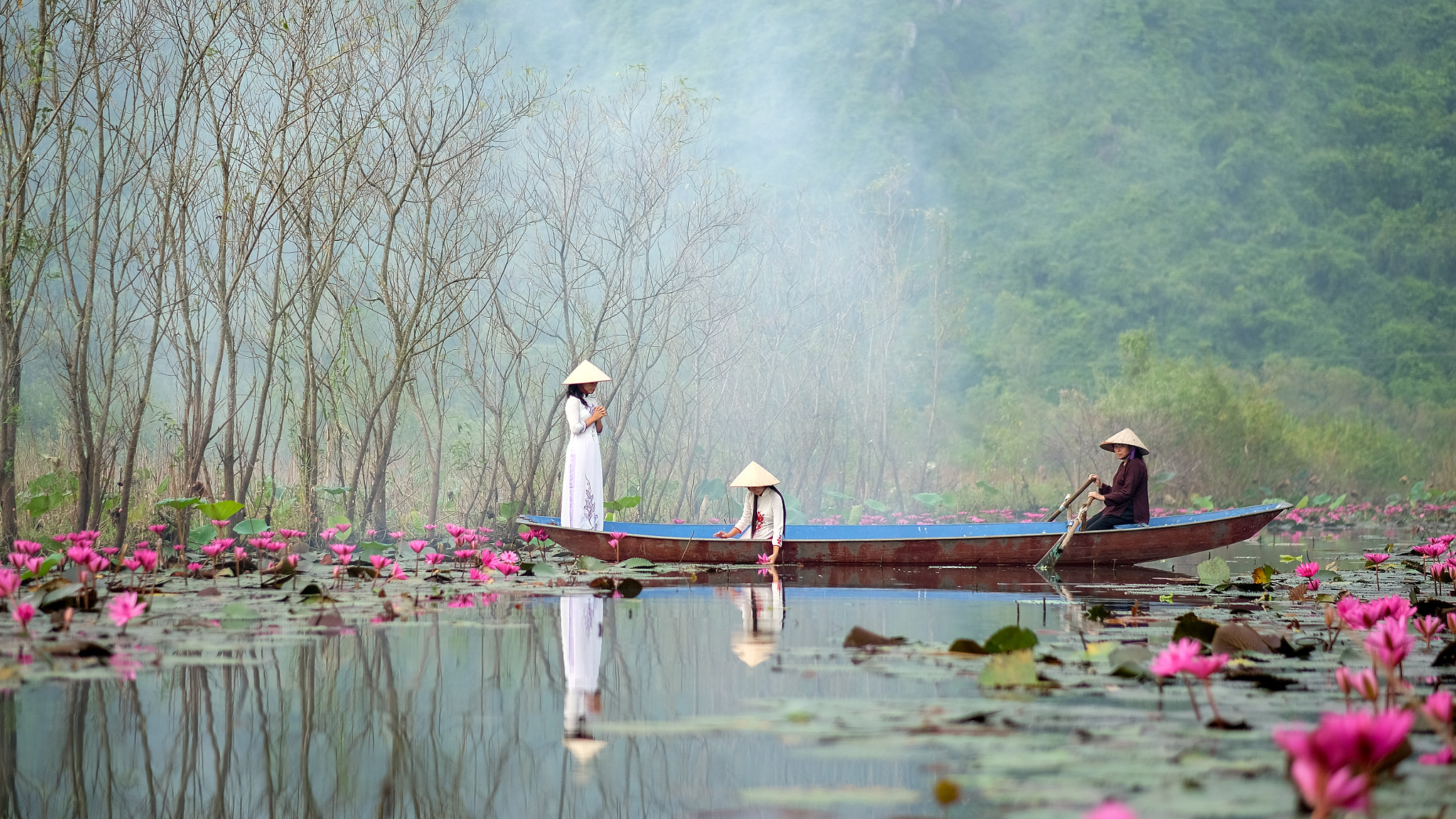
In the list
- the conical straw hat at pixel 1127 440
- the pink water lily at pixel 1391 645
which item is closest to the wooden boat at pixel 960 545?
the conical straw hat at pixel 1127 440

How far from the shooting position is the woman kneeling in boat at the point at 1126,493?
9023 mm

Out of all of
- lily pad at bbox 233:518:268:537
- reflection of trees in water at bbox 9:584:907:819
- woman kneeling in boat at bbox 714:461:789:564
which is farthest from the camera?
woman kneeling in boat at bbox 714:461:789:564

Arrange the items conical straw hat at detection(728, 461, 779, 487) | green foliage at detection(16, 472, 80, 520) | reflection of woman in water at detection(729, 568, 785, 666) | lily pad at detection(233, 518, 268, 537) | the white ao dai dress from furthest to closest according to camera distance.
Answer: the white ao dai dress, conical straw hat at detection(728, 461, 779, 487), green foliage at detection(16, 472, 80, 520), lily pad at detection(233, 518, 268, 537), reflection of woman in water at detection(729, 568, 785, 666)

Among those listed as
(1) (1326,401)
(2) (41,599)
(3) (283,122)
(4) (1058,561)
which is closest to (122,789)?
(2) (41,599)

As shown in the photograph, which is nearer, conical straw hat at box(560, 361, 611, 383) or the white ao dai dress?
conical straw hat at box(560, 361, 611, 383)

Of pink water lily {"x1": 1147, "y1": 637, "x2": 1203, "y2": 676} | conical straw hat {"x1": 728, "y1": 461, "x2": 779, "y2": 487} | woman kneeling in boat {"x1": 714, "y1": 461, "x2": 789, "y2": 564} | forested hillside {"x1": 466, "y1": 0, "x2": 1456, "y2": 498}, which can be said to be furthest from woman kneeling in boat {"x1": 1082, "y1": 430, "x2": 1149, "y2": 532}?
forested hillside {"x1": 466, "y1": 0, "x2": 1456, "y2": 498}

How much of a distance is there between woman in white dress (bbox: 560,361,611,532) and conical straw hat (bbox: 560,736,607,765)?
6.06m

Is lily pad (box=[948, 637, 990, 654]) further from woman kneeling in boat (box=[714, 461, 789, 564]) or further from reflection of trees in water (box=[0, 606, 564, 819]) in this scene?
woman kneeling in boat (box=[714, 461, 789, 564])

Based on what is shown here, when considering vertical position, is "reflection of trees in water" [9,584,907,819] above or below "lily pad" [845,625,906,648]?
below

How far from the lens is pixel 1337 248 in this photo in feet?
103

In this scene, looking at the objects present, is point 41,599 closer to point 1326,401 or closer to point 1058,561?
point 1058,561

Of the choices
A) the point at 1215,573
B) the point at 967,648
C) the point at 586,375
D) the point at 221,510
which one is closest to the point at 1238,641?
the point at 967,648

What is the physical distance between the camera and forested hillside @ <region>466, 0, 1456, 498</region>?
30484 millimetres

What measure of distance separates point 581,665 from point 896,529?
7.57 meters
